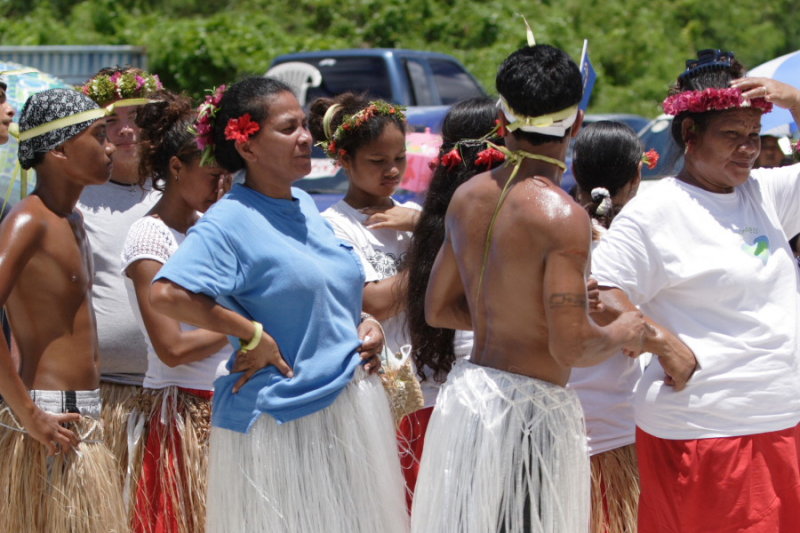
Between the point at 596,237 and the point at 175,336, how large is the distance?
1429mm

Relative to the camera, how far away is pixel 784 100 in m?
3.45

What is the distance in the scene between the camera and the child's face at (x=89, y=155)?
143 inches

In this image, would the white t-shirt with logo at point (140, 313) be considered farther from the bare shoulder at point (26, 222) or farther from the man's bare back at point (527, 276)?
the man's bare back at point (527, 276)

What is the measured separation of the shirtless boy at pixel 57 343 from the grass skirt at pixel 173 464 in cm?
13

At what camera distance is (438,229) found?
3.56 meters

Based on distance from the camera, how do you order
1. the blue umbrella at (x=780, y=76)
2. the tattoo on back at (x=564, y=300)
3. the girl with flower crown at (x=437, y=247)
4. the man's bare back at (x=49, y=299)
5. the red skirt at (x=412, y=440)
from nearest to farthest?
→ the tattoo on back at (x=564, y=300), the man's bare back at (x=49, y=299), the girl with flower crown at (x=437, y=247), the red skirt at (x=412, y=440), the blue umbrella at (x=780, y=76)

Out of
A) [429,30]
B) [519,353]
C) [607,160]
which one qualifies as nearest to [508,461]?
[519,353]

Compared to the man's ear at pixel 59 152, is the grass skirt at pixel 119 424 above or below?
below

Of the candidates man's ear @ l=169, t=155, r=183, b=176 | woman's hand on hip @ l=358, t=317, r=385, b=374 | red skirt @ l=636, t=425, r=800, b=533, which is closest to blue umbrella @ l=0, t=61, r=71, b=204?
man's ear @ l=169, t=155, r=183, b=176

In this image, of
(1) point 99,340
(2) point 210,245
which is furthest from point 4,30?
(2) point 210,245

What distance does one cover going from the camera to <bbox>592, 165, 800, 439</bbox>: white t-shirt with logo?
3229 millimetres

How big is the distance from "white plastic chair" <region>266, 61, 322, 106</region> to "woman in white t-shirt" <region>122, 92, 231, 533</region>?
688cm

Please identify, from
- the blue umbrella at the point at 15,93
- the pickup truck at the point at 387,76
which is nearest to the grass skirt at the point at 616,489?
the blue umbrella at the point at 15,93

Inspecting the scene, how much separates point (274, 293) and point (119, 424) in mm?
1135
